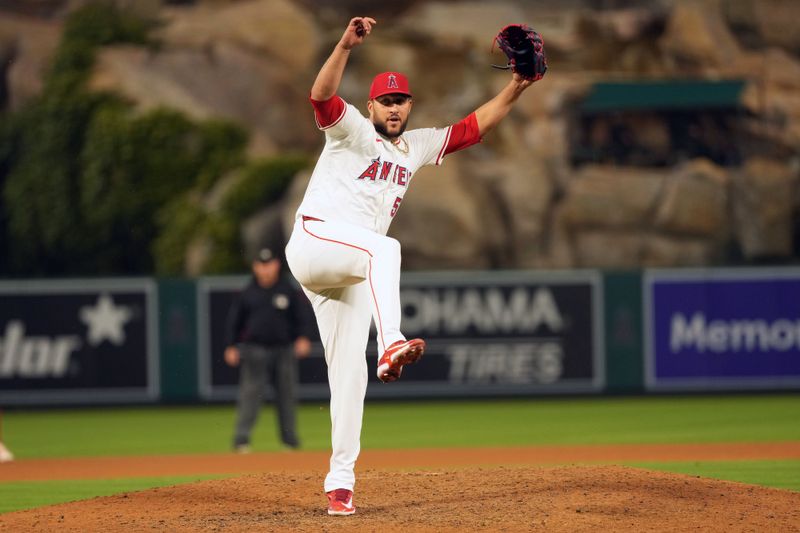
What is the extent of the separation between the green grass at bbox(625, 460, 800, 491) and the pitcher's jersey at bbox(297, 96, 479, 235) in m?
3.49

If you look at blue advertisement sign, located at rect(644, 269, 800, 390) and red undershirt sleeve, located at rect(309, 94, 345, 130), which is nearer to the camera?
red undershirt sleeve, located at rect(309, 94, 345, 130)

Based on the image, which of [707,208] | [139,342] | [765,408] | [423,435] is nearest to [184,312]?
[139,342]

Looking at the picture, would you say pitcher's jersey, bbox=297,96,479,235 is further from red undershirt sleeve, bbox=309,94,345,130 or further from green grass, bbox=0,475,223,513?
green grass, bbox=0,475,223,513

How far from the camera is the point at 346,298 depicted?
240 inches

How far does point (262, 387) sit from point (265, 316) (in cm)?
66

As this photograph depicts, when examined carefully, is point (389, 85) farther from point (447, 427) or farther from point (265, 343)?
point (447, 427)

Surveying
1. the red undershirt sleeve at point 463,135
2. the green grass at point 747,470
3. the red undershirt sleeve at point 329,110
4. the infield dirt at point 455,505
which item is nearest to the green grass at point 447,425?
the green grass at point 747,470

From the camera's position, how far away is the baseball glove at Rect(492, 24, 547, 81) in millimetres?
6266

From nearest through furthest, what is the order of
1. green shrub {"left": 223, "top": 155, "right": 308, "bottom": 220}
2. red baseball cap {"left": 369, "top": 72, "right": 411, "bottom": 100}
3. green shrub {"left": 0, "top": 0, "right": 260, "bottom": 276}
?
red baseball cap {"left": 369, "top": 72, "right": 411, "bottom": 100} < green shrub {"left": 223, "top": 155, "right": 308, "bottom": 220} < green shrub {"left": 0, "top": 0, "right": 260, "bottom": 276}

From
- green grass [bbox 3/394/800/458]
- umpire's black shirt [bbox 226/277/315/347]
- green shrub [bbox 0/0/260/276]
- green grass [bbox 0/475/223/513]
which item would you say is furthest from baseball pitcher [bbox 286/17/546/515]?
green shrub [bbox 0/0/260/276]

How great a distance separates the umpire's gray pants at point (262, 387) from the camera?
1110 centimetres

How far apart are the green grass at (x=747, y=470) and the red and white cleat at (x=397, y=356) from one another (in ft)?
11.6

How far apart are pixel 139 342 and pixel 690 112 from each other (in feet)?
37.1

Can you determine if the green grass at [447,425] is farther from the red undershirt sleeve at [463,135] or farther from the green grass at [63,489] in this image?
the red undershirt sleeve at [463,135]
